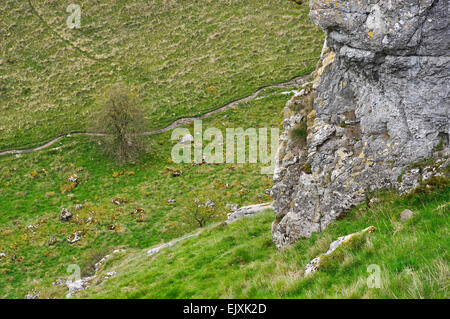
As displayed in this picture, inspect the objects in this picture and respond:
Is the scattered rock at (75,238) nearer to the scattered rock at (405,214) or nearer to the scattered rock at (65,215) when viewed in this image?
the scattered rock at (65,215)

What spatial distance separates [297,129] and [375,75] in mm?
3928

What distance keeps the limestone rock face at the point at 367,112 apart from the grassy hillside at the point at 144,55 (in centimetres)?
3802

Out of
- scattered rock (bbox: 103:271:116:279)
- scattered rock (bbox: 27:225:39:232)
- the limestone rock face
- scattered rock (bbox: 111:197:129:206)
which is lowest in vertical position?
scattered rock (bbox: 27:225:39:232)

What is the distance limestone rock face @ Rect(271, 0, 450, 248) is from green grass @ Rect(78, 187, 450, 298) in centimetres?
82

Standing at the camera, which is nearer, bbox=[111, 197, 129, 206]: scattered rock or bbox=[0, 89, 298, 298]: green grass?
bbox=[0, 89, 298, 298]: green grass

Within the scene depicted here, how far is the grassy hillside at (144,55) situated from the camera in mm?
52938

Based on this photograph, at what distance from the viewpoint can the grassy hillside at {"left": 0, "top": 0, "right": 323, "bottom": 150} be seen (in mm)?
52938

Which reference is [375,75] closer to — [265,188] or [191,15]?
[265,188]

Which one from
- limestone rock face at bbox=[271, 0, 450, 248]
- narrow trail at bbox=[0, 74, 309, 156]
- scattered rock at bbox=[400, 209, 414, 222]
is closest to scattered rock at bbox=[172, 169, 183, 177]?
narrow trail at bbox=[0, 74, 309, 156]

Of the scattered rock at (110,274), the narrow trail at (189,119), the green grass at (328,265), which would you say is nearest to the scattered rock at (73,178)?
the narrow trail at (189,119)

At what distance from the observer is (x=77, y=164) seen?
42.3 m

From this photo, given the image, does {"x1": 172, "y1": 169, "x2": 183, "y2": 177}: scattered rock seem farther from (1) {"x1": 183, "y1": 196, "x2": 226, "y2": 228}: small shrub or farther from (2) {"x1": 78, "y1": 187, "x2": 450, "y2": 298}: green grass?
(2) {"x1": 78, "y1": 187, "x2": 450, "y2": 298}: green grass

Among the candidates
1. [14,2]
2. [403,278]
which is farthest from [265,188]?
[14,2]

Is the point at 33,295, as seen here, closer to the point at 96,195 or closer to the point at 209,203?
the point at 96,195
